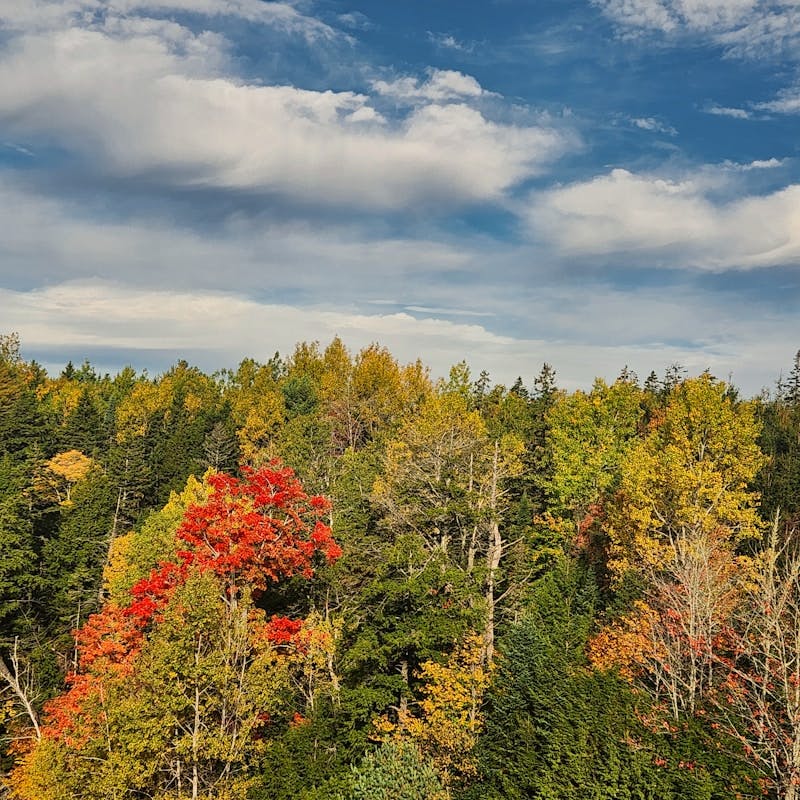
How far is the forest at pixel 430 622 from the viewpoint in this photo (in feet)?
61.7

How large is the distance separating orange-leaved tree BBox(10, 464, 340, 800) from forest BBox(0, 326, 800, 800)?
0.43ft

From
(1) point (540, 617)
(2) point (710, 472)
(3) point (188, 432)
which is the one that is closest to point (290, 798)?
(1) point (540, 617)

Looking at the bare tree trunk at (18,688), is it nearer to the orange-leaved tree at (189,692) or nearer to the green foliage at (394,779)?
the orange-leaved tree at (189,692)

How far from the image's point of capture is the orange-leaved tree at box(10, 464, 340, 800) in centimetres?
1912

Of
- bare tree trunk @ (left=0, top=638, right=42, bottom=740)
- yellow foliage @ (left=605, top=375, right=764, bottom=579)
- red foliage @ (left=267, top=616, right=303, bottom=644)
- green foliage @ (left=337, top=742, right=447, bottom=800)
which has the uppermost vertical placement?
yellow foliage @ (left=605, top=375, right=764, bottom=579)

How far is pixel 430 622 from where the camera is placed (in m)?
24.8

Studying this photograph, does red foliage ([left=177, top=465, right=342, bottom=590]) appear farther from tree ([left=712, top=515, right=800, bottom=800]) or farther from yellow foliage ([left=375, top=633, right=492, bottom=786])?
tree ([left=712, top=515, right=800, bottom=800])

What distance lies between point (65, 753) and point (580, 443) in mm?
36190

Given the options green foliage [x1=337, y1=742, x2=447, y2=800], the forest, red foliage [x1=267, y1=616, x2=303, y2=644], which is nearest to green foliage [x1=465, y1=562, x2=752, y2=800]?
the forest

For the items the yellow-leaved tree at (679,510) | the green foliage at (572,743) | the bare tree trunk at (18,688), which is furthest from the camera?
the yellow-leaved tree at (679,510)

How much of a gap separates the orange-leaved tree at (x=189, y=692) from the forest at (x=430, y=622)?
0.43ft

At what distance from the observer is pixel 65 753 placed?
1991cm

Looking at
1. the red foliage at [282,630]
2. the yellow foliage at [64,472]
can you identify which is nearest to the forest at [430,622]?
the red foliage at [282,630]

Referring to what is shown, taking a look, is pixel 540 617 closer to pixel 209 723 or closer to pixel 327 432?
pixel 209 723
